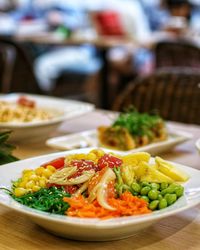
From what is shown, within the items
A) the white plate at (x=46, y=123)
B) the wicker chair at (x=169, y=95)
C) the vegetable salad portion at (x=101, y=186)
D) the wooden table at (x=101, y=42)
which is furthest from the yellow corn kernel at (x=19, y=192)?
the wooden table at (x=101, y=42)

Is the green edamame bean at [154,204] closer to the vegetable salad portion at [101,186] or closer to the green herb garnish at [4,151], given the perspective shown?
the vegetable salad portion at [101,186]

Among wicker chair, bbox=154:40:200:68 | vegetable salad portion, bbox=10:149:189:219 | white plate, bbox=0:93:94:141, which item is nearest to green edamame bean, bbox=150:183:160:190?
vegetable salad portion, bbox=10:149:189:219

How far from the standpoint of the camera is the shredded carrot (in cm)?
86

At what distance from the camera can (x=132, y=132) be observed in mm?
1407

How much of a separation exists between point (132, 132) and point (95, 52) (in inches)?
185

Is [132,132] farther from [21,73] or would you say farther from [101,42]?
[101,42]

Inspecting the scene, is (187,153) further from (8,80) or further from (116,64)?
(116,64)

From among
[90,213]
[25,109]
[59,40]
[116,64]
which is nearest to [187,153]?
[25,109]

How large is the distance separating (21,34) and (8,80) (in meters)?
1.37

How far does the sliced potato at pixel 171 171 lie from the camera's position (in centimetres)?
100

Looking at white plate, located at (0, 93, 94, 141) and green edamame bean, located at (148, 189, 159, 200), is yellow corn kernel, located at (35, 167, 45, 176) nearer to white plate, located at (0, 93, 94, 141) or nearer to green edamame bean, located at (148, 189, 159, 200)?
green edamame bean, located at (148, 189, 159, 200)

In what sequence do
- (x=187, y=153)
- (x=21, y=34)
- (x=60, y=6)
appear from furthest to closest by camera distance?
(x=60, y=6) → (x=21, y=34) → (x=187, y=153)

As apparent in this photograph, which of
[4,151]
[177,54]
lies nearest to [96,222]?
[4,151]

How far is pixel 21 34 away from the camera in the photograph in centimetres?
473
